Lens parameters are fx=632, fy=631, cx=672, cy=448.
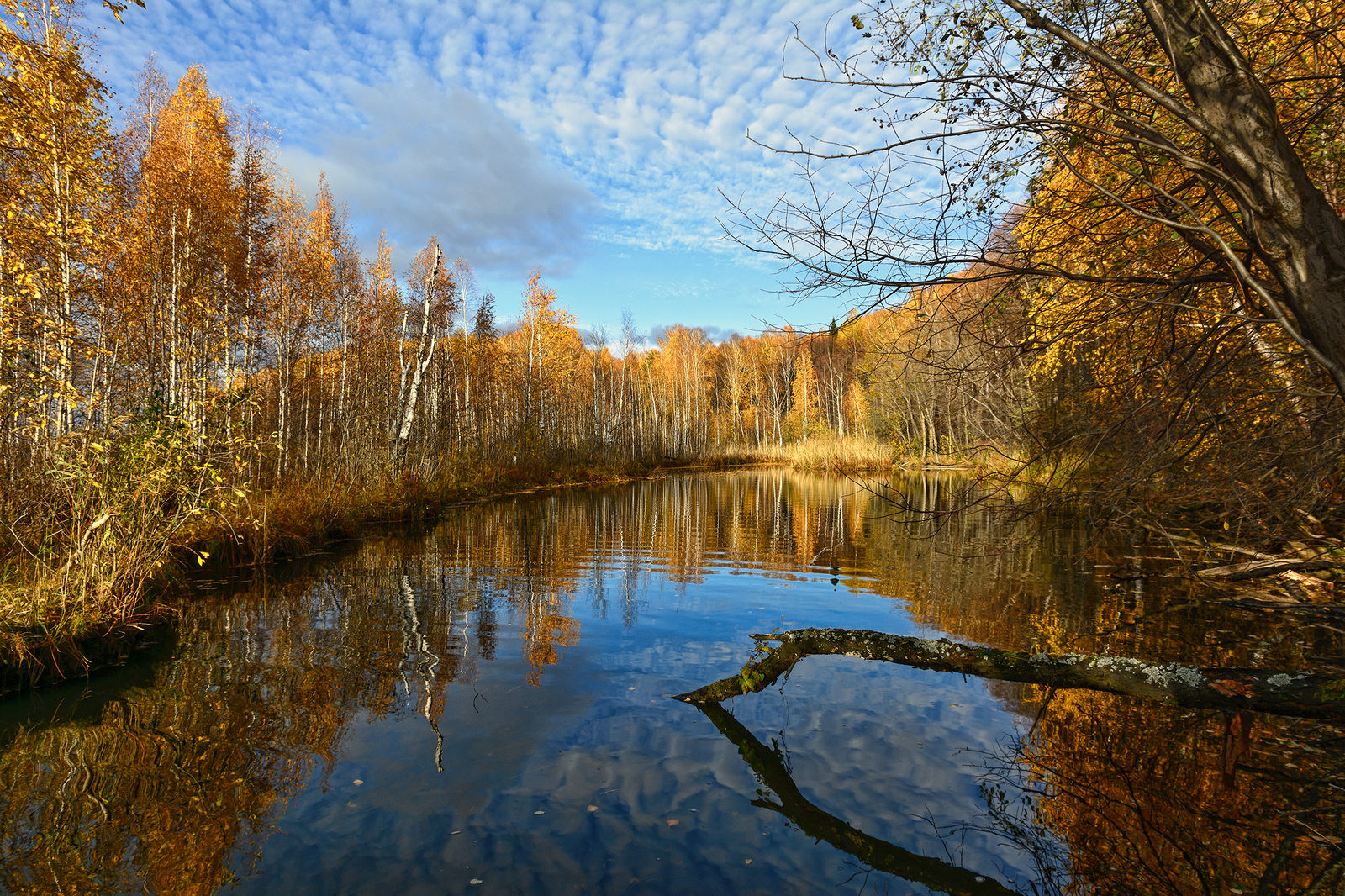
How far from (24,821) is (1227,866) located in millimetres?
6573

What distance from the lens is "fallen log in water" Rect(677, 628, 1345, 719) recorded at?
343 centimetres

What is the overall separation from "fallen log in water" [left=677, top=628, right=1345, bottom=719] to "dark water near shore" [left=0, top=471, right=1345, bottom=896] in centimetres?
44

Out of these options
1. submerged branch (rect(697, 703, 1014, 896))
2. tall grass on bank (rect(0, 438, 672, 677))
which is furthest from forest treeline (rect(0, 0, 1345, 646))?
submerged branch (rect(697, 703, 1014, 896))

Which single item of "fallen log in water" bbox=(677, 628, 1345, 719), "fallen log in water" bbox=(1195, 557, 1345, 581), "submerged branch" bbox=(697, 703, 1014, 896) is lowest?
"submerged branch" bbox=(697, 703, 1014, 896)

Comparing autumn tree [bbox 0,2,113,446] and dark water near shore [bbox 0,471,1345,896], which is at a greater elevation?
autumn tree [bbox 0,2,113,446]

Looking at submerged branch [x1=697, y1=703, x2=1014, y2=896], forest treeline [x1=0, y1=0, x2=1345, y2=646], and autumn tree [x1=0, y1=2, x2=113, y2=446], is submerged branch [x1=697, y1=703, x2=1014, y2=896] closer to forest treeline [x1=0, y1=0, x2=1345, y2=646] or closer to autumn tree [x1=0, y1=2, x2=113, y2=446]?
forest treeline [x1=0, y1=0, x2=1345, y2=646]

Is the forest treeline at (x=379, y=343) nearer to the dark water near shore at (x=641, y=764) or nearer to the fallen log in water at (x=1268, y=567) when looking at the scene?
the fallen log in water at (x=1268, y=567)

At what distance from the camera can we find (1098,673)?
12.7 ft

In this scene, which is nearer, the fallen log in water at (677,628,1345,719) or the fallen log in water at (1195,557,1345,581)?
the fallen log in water at (677,628,1345,719)

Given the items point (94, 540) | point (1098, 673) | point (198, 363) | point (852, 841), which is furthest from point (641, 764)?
point (198, 363)

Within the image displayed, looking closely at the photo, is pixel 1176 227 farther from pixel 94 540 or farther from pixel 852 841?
pixel 94 540

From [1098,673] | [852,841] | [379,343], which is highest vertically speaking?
[379,343]

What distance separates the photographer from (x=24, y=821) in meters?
3.63

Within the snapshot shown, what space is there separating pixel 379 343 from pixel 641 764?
23047 millimetres
